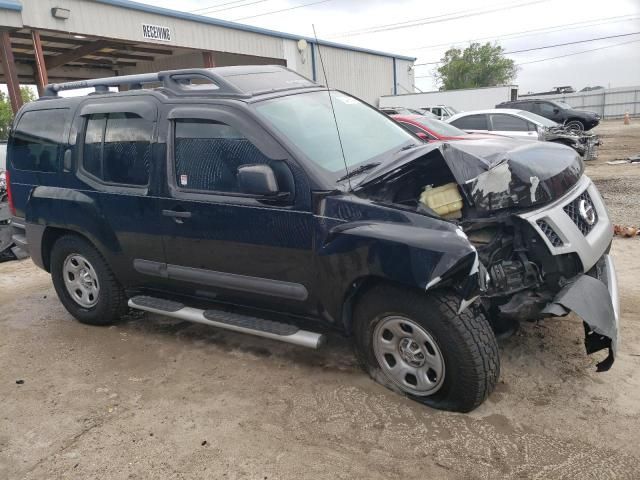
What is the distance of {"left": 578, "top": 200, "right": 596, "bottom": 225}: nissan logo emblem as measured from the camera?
3.26 meters

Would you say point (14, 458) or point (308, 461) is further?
point (14, 458)

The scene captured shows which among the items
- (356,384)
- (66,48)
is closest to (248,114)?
(356,384)

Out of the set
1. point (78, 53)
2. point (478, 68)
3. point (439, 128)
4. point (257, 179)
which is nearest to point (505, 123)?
point (439, 128)

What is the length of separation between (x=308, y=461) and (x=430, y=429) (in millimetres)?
701

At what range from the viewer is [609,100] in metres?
40.2

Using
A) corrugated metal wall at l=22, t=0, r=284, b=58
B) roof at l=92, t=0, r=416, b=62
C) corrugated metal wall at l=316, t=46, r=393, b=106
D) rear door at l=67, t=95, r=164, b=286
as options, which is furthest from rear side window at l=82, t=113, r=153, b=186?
corrugated metal wall at l=316, t=46, r=393, b=106

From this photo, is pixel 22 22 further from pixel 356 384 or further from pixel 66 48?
pixel 356 384

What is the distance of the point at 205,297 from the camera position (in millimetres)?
3920

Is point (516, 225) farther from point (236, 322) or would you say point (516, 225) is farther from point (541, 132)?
point (541, 132)

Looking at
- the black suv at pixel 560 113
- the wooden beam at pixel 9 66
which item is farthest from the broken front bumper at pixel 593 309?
A: the black suv at pixel 560 113

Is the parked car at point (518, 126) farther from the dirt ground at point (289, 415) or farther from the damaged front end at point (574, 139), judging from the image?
the dirt ground at point (289, 415)

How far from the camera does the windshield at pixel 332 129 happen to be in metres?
3.39

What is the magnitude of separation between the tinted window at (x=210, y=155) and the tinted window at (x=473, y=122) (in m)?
10.1

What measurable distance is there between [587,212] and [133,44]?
57.0 ft
